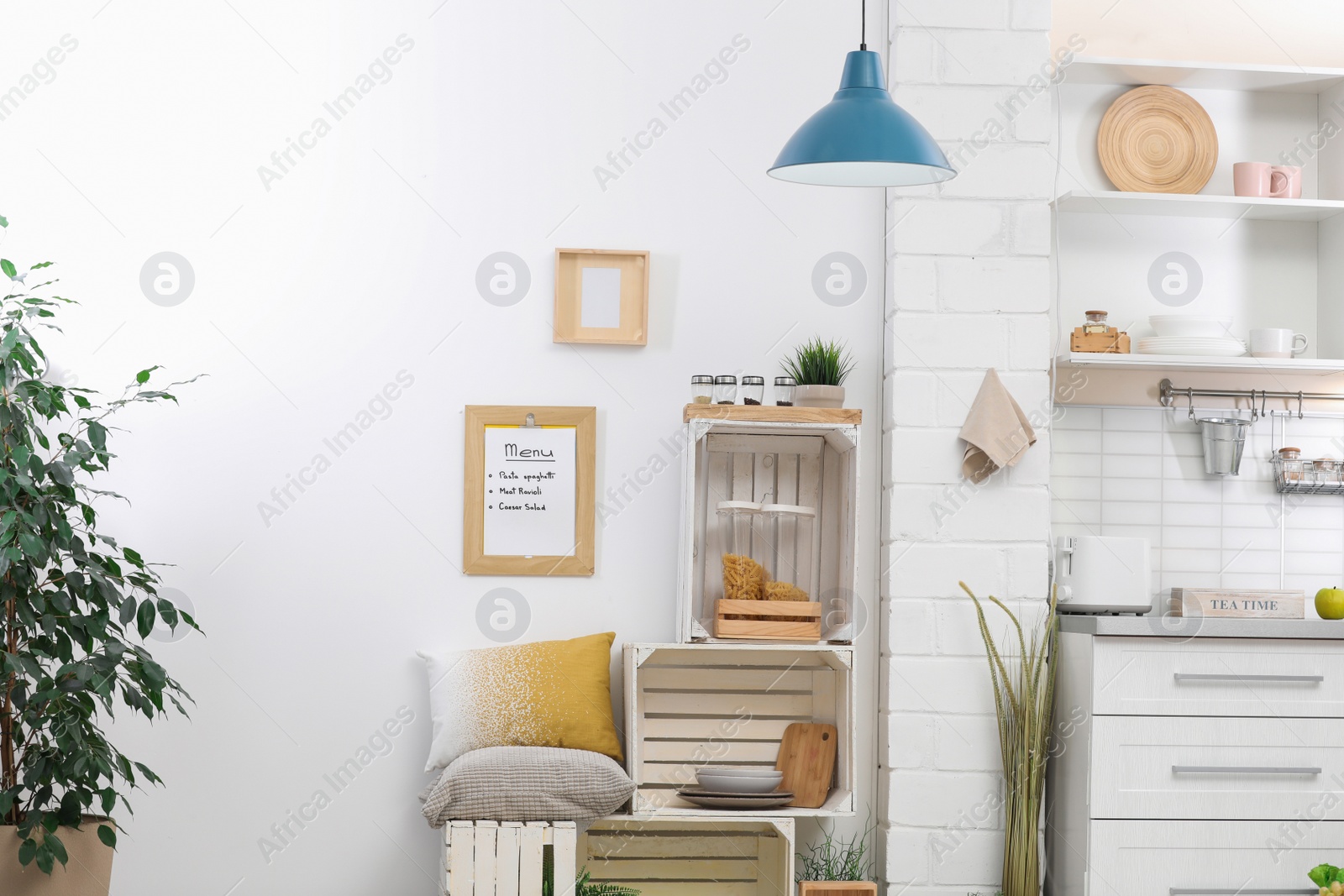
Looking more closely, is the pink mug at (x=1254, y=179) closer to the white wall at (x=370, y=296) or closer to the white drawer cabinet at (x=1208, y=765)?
the white wall at (x=370, y=296)

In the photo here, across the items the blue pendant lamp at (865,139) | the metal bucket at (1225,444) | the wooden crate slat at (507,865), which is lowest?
the wooden crate slat at (507,865)

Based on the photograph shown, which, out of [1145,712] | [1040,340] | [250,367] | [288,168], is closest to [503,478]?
[250,367]

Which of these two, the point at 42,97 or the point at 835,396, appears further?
the point at 42,97

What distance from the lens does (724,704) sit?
2963 millimetres

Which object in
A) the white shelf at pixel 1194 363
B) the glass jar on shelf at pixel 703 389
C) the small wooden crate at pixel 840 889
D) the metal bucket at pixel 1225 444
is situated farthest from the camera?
the metal bucket at pixel 1225 444

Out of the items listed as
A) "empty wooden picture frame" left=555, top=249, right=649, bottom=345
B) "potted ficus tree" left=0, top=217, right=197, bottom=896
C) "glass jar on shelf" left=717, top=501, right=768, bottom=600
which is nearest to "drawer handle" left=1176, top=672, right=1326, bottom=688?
"glass jar on shelf" left=717, top=501, right=768, bottom=600

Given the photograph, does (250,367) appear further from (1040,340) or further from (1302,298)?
(1302,298)

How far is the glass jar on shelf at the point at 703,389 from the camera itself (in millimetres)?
2795

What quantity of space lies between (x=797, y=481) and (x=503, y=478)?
0.79 metres

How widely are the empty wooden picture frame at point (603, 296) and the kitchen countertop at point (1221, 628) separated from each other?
140 centimetres

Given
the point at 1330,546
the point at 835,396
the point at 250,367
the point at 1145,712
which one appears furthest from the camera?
the point at 1330,546

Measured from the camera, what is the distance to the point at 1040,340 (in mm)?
2967

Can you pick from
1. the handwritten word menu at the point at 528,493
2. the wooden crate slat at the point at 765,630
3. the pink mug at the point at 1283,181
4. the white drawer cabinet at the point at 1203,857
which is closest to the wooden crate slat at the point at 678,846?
the wooden crate slat at the point at 765,630

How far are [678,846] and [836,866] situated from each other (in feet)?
1.38
